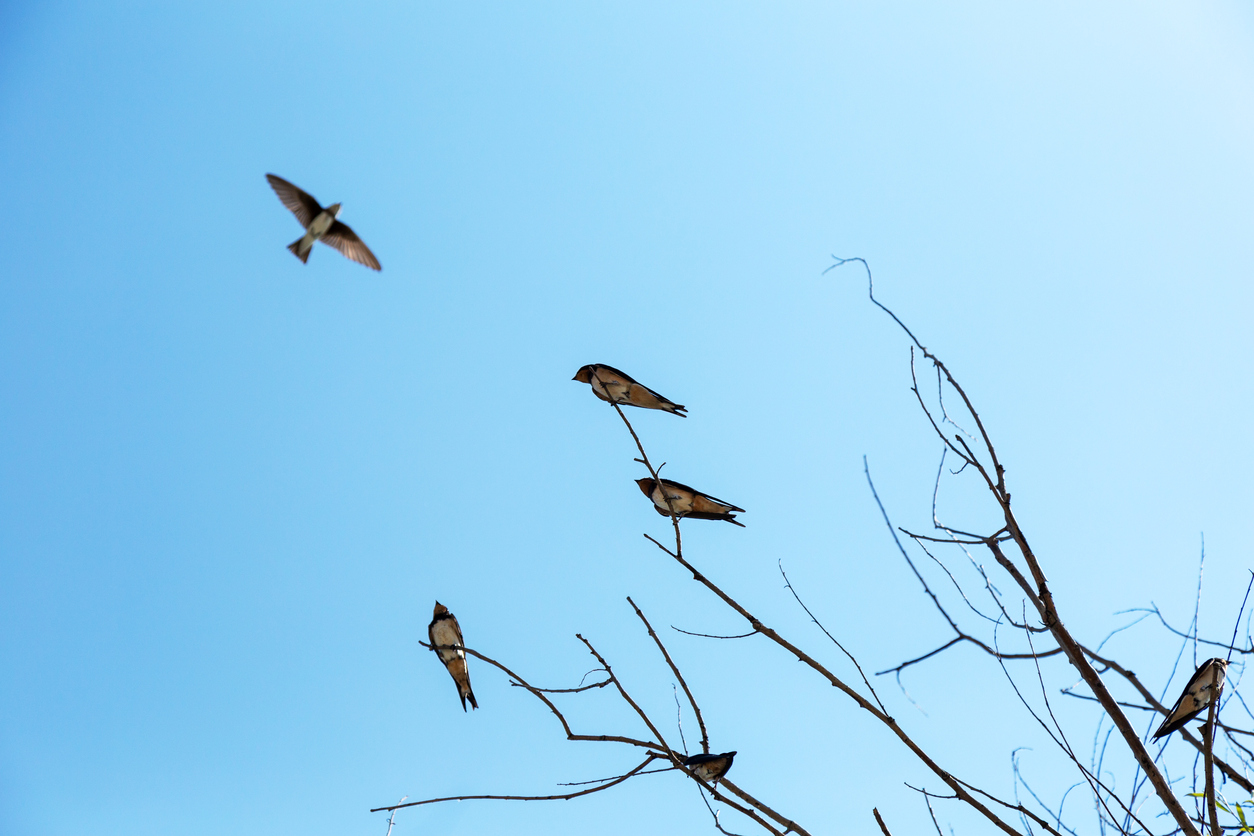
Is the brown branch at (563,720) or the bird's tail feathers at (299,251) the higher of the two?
the bird's tail feathers at (299,251)

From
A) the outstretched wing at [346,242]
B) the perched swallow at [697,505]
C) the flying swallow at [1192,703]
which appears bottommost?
the flying swallow at [1192,703]

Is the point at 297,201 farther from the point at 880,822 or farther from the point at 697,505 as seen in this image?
the point at 880,822

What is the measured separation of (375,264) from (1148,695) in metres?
5.28

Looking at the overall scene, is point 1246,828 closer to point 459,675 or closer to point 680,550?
point 680,550

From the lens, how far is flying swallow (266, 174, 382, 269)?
5.12 meters

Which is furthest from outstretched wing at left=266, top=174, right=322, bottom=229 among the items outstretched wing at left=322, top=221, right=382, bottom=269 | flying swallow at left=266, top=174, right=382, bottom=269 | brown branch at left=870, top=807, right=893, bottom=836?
brown branch at left=870, top=807, right=893, bottom=836

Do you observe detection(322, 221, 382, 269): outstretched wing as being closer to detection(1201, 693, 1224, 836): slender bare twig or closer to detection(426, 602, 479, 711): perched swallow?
detection(426, 602, 479, 711): perched swallow

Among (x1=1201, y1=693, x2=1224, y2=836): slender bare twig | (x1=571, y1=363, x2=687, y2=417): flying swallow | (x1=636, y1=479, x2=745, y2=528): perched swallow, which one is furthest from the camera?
(x1=571, y1=363, x2=687, y2=417): flying swallow

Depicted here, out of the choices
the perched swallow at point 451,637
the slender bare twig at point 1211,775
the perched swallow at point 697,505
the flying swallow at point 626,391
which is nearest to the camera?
the slender bare twig at point 1211,775

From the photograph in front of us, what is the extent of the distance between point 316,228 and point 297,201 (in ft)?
0.70

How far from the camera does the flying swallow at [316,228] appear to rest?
5.12 m

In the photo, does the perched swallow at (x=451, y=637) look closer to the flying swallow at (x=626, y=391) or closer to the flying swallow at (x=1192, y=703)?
the flying swallow at (x=626, y=391)

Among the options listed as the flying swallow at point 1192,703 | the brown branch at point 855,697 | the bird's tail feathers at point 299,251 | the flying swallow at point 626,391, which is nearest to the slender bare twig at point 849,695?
the brown branch at point 855,697

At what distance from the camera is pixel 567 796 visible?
232 centimetres
